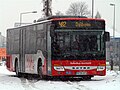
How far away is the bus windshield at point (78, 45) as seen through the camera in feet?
73.8

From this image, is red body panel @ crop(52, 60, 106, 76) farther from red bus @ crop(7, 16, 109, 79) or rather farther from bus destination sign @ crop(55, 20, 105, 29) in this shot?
bus destination sign @ crop(55, 20, 105, 29)

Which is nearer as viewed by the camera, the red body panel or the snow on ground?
the snow on ground

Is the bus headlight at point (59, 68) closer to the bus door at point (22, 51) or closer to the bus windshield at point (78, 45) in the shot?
Answer: the bus windshield at point (78, 45)

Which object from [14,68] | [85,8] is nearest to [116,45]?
[14,68]

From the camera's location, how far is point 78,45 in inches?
891

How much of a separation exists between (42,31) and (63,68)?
8.82 feet

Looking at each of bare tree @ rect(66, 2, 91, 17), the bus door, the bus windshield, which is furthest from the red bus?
bare tree @ rect(66, 2, 91, 17)

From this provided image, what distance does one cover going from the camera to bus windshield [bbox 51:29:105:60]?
22.5 metres

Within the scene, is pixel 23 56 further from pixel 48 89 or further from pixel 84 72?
pixel 48 89

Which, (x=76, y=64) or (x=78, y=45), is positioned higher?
(x=78, y=45)

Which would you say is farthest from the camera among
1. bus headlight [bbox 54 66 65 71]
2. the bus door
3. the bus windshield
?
the bus door

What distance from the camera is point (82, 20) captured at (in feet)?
75.8

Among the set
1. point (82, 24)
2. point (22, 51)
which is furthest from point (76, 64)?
point (22, 51)

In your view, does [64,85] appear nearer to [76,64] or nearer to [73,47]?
[76,64]
